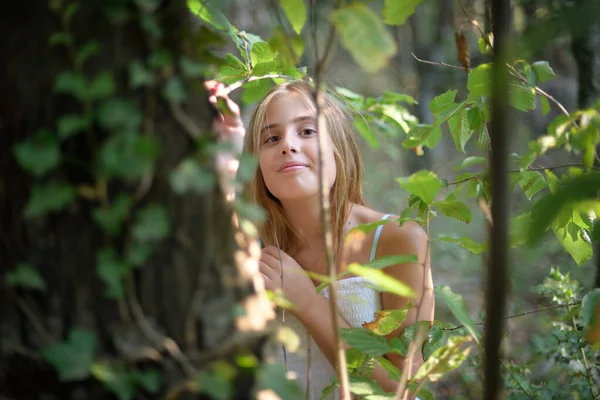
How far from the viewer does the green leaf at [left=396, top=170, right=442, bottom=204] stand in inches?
41.3

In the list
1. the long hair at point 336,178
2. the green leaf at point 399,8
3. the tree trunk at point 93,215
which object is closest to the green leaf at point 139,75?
the tree trunk at point 93,215

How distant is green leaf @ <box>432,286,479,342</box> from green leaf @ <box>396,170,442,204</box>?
7.4 inches

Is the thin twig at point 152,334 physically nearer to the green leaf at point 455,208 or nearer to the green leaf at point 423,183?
the green leaf at point 423,183

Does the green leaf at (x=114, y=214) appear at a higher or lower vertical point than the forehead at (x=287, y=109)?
lower

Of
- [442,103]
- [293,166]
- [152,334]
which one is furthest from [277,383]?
[293,166]

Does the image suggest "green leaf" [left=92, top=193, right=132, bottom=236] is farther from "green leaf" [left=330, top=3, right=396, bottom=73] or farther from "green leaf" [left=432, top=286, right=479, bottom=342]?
"green leaf" [left=432, top=286, right=479, bottom=342]

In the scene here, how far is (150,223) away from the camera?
0.72 meters

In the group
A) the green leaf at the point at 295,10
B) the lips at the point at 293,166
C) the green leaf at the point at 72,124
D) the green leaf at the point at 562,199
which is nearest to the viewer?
the green leaf at the point at 72,124

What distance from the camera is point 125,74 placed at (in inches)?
28.8

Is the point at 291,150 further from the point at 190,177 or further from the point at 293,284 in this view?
the point at 190,177

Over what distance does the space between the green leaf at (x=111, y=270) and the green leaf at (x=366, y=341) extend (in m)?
0.54

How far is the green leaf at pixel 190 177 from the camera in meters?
0.71

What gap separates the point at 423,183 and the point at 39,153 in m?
0.68

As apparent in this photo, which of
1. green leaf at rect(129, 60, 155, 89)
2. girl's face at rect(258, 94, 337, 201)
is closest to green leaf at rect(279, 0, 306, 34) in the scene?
green leaf at rect(129, 60, 155, 89)
